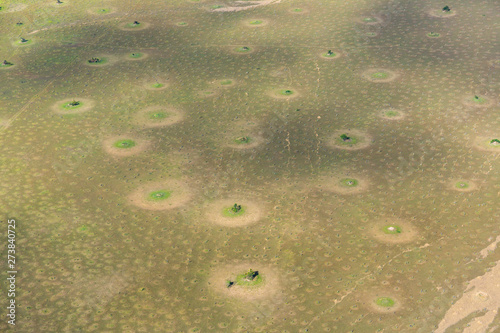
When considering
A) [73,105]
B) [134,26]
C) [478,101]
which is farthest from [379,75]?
[134,26]

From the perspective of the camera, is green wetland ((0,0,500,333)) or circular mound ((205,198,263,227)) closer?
green wetland ((0,0,500,333))

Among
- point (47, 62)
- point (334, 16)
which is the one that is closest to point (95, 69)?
point (47, 62)

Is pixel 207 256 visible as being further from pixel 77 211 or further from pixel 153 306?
pixel 77 211

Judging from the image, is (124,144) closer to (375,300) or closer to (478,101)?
(375,300)

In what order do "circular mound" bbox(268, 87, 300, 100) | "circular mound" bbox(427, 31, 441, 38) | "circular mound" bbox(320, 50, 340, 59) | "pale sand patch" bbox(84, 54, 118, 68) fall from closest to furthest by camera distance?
1. "circular mound" bbox(268, 87, 300, 100)
2. "pale sand patch" bbox(84, 54, 118, 68)
3. "circular mound" bbox(320, 50, 340, 59)
4. "circular mound" bbox(427, 31, 441, 38)

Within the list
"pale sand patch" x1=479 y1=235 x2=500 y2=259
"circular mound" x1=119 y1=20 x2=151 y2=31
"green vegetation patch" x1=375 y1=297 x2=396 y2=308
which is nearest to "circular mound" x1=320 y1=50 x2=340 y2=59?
"circular mound" x1=119 y1=20 x2=151 y2=31

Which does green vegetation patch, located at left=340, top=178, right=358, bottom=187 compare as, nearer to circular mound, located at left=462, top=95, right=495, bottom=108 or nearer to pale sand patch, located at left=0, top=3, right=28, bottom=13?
circular mound, located at left=462, top=95, right=495, bottom=108
